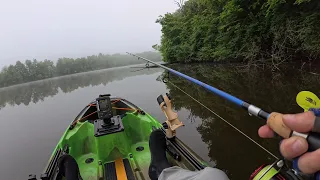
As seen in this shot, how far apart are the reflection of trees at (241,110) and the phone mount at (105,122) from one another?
2.18m

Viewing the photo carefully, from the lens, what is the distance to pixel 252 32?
14445 mm

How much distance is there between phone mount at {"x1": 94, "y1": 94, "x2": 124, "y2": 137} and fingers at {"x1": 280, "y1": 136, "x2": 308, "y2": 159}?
3.08 meters

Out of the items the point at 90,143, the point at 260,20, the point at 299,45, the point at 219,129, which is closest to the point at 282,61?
the point at 299,45

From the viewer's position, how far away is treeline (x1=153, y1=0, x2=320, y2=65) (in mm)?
10836

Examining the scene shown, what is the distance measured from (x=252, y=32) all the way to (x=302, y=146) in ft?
50.0

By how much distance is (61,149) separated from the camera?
3.58 m

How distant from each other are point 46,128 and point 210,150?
7.76 meters

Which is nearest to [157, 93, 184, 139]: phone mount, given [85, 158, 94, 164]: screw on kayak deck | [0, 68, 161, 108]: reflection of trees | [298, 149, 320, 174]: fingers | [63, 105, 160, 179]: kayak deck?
[63, 105, 160, 179]: kayak deck

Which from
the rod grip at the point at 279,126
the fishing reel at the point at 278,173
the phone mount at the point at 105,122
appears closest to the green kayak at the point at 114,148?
the phone mount at the point at 105,122

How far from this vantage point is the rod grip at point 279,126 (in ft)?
2.84

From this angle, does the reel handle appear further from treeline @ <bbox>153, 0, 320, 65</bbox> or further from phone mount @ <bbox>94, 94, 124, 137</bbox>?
treeline @ <bbox>153, 0, 320, 65</bbox>

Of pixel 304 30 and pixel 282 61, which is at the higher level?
pixel 304 30

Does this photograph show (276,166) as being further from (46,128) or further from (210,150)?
(46,128)

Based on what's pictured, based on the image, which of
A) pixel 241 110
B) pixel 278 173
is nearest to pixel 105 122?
pixel 278 173
